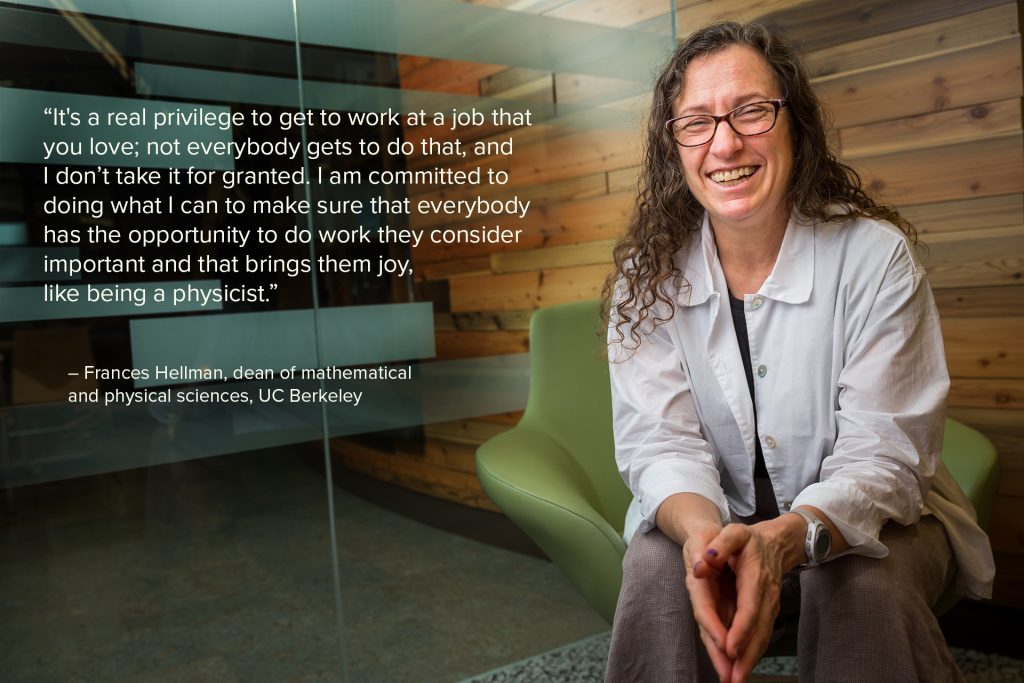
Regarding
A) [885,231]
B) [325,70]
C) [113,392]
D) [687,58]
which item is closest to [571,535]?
[885,231]

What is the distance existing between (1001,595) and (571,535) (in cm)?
135

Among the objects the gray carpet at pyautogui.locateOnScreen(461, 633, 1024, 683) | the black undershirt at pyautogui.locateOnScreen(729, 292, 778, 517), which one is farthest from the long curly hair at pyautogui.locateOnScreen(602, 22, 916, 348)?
the gray carpet at pyautogui.locateOnScreen(461, 633, 1024, 683)

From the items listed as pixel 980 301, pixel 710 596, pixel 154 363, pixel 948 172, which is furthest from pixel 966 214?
pixel 154 363

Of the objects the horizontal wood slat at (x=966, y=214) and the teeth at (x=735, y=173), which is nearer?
the teeth at (x=735, y=173)

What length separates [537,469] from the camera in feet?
6.50

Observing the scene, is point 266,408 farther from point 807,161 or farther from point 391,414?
point 807,161

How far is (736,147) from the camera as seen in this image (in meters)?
1.63

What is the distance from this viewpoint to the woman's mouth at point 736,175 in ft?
5.44

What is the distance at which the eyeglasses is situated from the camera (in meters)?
1.65

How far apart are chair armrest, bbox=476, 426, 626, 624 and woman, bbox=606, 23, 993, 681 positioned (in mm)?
75

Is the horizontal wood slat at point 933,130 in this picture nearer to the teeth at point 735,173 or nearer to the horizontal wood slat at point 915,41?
the horizontal wood slat at point 915,41

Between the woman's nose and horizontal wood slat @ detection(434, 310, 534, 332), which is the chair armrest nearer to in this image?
horizontal wood slat @ detection(434, 310, 534, 332)

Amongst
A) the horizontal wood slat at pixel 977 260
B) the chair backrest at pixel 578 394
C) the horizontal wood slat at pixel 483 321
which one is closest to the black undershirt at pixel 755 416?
the chair backrest at pixel 578 394

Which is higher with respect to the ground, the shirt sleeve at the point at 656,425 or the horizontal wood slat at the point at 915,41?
the horizontal wood slat at the point at 915,41
